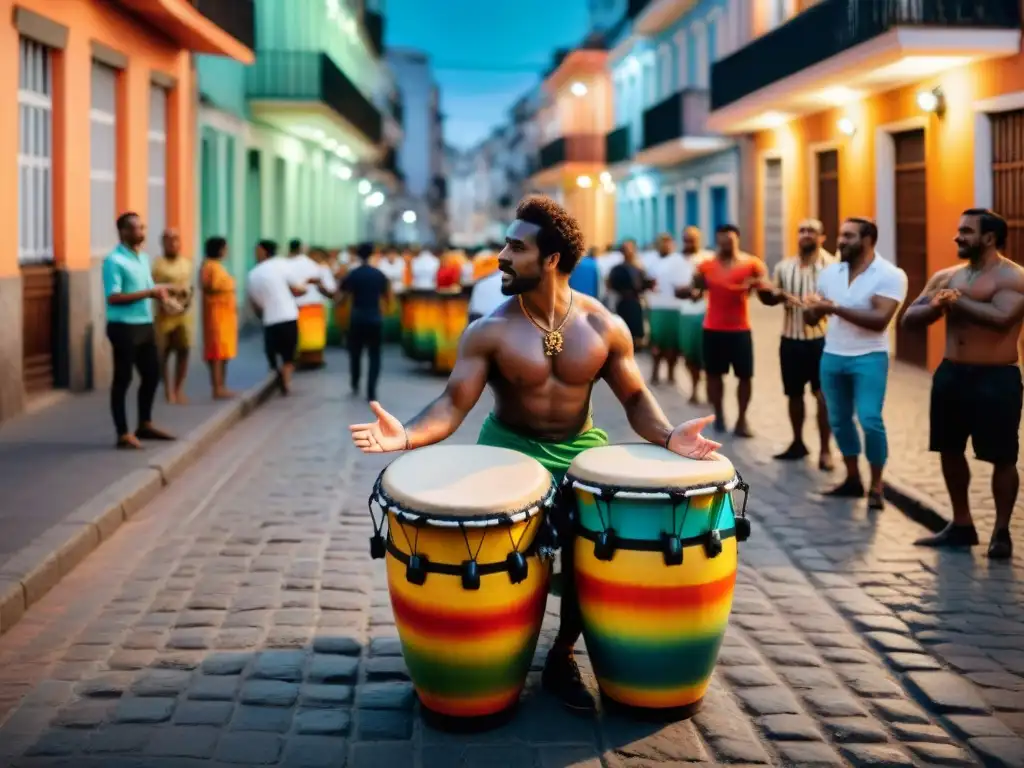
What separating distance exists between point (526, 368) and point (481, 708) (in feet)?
4.06

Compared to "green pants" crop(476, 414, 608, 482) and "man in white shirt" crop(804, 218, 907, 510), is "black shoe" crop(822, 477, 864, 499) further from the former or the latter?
"green pants" crop(476, 414, 608, 482)

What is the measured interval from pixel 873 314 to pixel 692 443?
4.10 metres

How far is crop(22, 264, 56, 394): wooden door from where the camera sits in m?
14.1

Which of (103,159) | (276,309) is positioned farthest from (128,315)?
(103,159)

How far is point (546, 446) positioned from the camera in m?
5.46

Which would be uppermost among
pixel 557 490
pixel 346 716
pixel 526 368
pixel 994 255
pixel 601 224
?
pixel 601 224

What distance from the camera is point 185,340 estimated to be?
14.3 meters

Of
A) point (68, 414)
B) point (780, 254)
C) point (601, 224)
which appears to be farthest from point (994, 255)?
point (601, 224)

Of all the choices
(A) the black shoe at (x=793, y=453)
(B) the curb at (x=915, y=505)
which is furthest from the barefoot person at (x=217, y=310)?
(B) the curb at (x=915, y=505)

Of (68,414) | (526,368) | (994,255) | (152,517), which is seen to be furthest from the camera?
(68,414)

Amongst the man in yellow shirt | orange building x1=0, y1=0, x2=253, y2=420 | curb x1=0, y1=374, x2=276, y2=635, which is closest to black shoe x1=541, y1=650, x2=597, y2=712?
curb x1=0, y1=374, x2=276, y2=635

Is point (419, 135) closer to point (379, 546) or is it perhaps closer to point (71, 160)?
point (71, 160)

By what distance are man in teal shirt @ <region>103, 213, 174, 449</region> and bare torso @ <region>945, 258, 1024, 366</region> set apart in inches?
223

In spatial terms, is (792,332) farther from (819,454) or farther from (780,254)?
(780,254)
